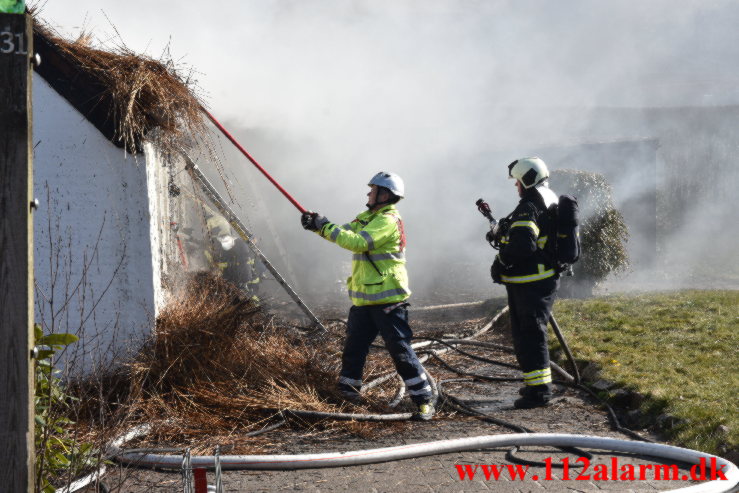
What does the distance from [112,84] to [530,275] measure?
11.6 feet

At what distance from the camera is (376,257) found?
561cm

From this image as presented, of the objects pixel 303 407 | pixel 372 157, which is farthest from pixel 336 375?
pixel 372 157

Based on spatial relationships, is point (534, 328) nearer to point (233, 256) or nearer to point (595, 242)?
point (233, 256)

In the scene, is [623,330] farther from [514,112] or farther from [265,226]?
[514,112]

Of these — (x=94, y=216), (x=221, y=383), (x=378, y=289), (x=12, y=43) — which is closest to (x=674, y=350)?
(x=378, y=289)

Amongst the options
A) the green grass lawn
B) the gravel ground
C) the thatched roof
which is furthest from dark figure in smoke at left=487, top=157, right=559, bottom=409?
the thatched roof

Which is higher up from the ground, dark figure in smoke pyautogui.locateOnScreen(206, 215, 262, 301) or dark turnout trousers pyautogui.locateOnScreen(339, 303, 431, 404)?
dark figure in smoke pyautogui.locateOnScreen(206, 215, 262, 301)

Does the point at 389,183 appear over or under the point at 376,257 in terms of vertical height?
over

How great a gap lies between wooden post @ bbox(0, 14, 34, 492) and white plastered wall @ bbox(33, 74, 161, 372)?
10.7 ft

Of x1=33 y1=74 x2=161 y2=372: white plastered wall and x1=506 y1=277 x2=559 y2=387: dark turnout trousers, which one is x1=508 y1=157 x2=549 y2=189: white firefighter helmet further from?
x1=33 y1=74 x2=161 y2=372: white plastered wall

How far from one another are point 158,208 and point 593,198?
830cm

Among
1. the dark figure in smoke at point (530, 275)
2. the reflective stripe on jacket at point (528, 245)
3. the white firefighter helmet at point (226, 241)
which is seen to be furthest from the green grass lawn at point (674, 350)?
the white firefighter helmet at point (226, 241)

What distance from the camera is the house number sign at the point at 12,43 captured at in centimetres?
227

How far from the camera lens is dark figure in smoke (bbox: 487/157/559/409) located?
593cm
